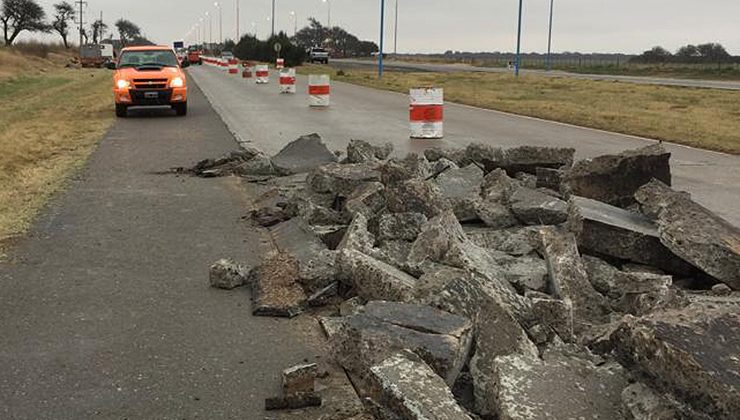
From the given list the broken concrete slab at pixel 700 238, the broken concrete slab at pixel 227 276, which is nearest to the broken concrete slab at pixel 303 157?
the broken concrete slab at pixel 227 276

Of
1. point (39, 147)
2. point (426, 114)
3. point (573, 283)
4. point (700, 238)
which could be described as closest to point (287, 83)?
point (426, 114)

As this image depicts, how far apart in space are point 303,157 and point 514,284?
20.3 ft

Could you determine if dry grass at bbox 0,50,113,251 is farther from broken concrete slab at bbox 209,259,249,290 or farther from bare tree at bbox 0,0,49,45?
bare tree at bbox 0,0,49,45

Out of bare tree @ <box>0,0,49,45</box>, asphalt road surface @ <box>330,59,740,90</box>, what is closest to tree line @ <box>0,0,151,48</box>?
bare tree @ <box>0,0,49,45</box>

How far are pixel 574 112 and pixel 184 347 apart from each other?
20002mm

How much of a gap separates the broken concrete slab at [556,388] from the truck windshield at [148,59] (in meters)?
19.0

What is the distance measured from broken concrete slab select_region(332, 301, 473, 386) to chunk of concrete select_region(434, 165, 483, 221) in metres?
2.67

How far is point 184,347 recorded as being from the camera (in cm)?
440

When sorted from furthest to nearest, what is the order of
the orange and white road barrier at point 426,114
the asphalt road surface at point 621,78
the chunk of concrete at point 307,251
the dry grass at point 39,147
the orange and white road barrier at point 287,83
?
the asphalt road surface at point 621,78 → the orange and white road barrier at point 287,83 → the orange and white road barrier at point 426,114 → the dry grass at point 39,147 → the chunk of concrete at point 307,251

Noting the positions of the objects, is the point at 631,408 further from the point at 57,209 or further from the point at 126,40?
the point at 126,40

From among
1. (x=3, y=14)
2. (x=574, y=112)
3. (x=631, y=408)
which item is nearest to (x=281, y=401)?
(x=631, y=408)

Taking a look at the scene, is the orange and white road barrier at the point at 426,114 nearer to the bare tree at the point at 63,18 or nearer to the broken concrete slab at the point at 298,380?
the broken concrete slab at the point at 298,380

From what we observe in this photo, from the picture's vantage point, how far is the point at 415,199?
20.8ft

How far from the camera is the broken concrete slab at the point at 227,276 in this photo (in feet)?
18.1
